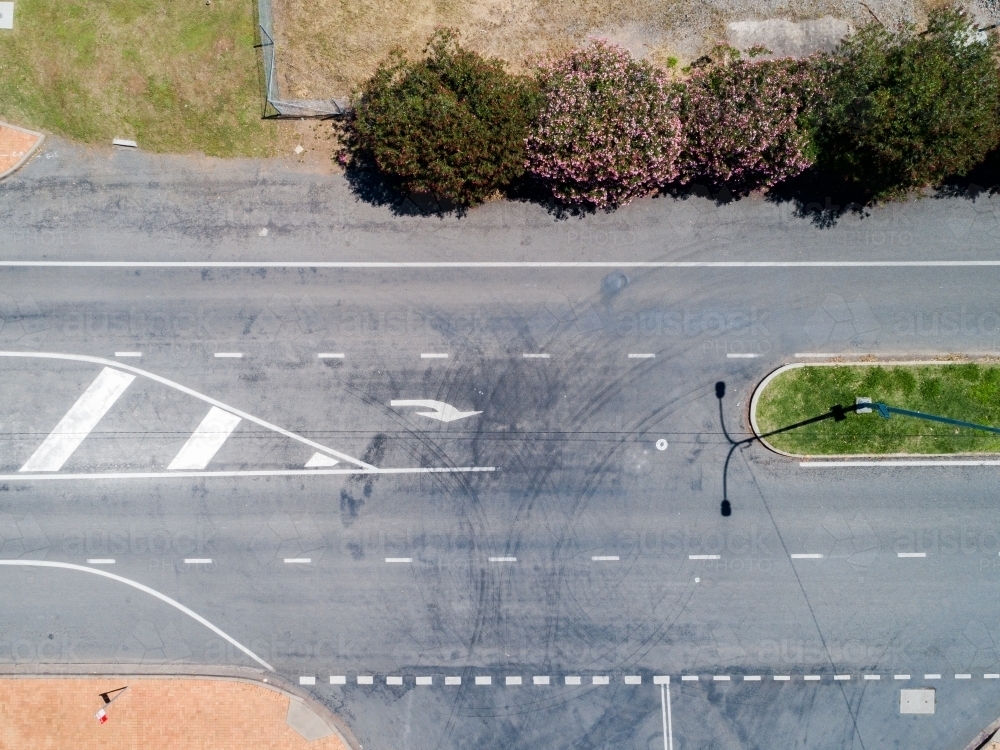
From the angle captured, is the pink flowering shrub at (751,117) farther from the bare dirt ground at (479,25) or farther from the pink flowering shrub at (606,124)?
the bare dirt ground at (479,25)

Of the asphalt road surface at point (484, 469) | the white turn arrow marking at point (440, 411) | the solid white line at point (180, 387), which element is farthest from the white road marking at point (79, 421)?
the white turn arrow marking at point (440, 411)

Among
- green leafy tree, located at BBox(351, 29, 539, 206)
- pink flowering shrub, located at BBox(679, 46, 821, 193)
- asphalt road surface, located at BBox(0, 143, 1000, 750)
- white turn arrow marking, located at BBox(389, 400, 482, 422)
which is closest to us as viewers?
green leafy tree, located at BBox(351, 29, 539, 206)

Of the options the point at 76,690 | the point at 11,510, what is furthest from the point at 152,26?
the point at 76,690

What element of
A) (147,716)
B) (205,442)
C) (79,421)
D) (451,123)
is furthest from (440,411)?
(147,716)

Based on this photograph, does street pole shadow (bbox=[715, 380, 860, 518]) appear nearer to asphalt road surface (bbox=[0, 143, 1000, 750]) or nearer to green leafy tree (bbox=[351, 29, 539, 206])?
asphalt road surface (bbox=[0, 143, 1000, 750])

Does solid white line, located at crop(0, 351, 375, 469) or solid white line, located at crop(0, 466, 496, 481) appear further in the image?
solid white line, located at crop(0, 351, 375, 469)

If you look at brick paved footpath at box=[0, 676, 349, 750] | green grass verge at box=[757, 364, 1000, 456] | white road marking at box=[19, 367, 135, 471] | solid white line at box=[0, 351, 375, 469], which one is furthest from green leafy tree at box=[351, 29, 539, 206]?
brick paved footpath at box=[0, 676, 349, 750]
